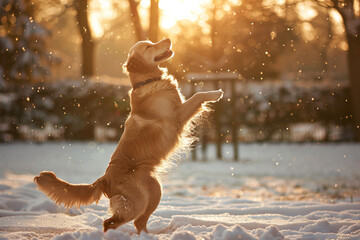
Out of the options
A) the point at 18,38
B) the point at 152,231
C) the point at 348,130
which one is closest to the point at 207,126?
the point at 152,231

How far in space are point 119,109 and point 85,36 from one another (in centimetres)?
630

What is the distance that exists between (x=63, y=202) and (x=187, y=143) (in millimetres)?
1216

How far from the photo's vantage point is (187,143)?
4188mm

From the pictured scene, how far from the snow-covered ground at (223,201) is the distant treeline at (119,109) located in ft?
7.88

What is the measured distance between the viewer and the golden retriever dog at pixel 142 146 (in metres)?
3.55

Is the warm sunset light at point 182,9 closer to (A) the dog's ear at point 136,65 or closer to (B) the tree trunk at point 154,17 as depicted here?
(B) the tree trunk at point 154,17

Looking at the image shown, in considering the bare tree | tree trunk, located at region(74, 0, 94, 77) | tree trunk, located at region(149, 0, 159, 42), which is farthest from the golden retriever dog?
tree trunk, located at region(74, 0, 94, 77)

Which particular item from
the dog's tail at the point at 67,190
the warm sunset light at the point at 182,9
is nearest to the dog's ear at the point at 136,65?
the dog's tail at the point at 67,190

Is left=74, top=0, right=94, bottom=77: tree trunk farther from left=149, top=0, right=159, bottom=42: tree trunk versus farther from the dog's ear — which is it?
the dog's ear

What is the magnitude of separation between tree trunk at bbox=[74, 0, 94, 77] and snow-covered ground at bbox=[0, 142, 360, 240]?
22.9 feet

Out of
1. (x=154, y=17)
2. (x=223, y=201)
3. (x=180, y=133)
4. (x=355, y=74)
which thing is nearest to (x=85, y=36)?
(x=154, y=17)

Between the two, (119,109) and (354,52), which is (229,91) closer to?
(119,109)

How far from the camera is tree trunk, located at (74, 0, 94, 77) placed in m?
17.6

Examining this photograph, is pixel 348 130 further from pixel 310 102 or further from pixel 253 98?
pixel 253 98
